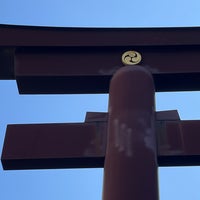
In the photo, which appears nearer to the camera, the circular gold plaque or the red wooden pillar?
the red wooden pillar

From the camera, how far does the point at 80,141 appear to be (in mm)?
3777

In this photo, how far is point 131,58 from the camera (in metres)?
4.29

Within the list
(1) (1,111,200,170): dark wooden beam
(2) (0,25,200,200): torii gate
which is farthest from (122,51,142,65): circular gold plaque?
(1) (1,111,200,170): dark wooden beam

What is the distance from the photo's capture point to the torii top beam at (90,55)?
4.26m

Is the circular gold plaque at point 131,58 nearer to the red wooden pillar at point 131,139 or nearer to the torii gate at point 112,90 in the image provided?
the torii gate at point 112,90

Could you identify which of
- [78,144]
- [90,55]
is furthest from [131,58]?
[78,144]

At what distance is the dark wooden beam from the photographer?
3670mm

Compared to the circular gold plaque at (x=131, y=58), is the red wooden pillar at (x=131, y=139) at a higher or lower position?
lower

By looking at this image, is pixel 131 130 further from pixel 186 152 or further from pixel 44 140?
pixel 44 140

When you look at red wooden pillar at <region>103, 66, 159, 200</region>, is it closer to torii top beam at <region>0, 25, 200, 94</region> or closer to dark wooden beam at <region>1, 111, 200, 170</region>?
dark wooden beam at <region>1, 111, 200, 170</region>

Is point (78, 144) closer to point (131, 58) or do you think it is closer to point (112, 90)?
point (112, 90)

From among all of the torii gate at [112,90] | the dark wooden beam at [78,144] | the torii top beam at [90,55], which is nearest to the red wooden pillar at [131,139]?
the torii gate at [112,90]

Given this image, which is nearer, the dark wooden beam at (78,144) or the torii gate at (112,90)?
the torii gate at (112,90)

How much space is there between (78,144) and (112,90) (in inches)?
20.3
